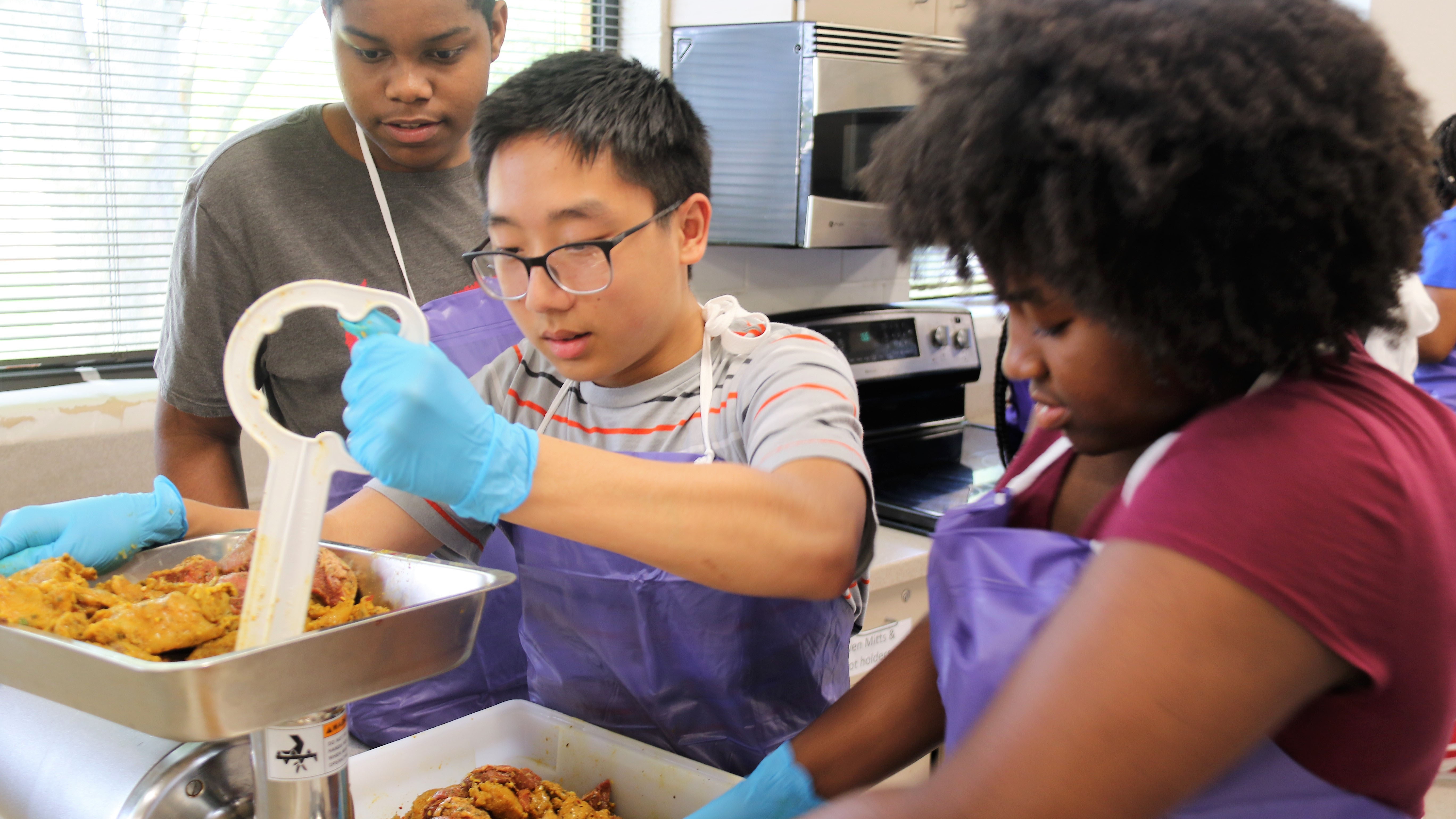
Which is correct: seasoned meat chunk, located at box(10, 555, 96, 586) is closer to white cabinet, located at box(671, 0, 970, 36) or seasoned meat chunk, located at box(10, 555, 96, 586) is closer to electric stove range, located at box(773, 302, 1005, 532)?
electric stove range, located at box(773, 302, 1005, 532)

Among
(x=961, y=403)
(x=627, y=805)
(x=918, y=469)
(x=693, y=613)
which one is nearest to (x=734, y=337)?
(x=693, y=613)

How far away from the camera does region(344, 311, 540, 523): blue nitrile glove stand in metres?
0.88

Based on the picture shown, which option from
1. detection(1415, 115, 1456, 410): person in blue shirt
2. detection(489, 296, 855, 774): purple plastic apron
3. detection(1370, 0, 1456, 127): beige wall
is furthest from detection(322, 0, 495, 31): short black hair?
detection(1370, 0, 1456, 127): beige wall

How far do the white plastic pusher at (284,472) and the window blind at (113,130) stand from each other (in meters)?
1.37

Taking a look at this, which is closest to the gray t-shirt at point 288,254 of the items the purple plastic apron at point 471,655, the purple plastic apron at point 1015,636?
the purple plastic apron at point 471,655

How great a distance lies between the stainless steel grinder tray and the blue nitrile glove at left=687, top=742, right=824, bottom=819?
297 mm

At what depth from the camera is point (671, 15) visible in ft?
8.69

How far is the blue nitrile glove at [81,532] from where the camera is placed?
1133mm

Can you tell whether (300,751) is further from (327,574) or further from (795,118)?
(795,118)

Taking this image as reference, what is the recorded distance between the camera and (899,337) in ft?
8.91

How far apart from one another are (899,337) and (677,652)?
1.65 m

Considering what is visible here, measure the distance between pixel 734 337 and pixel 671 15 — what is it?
1623 mm

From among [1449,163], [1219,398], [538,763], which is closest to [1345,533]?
[1219,398]

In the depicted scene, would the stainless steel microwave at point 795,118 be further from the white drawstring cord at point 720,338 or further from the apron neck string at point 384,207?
the white drawstring cord at point 720,338
